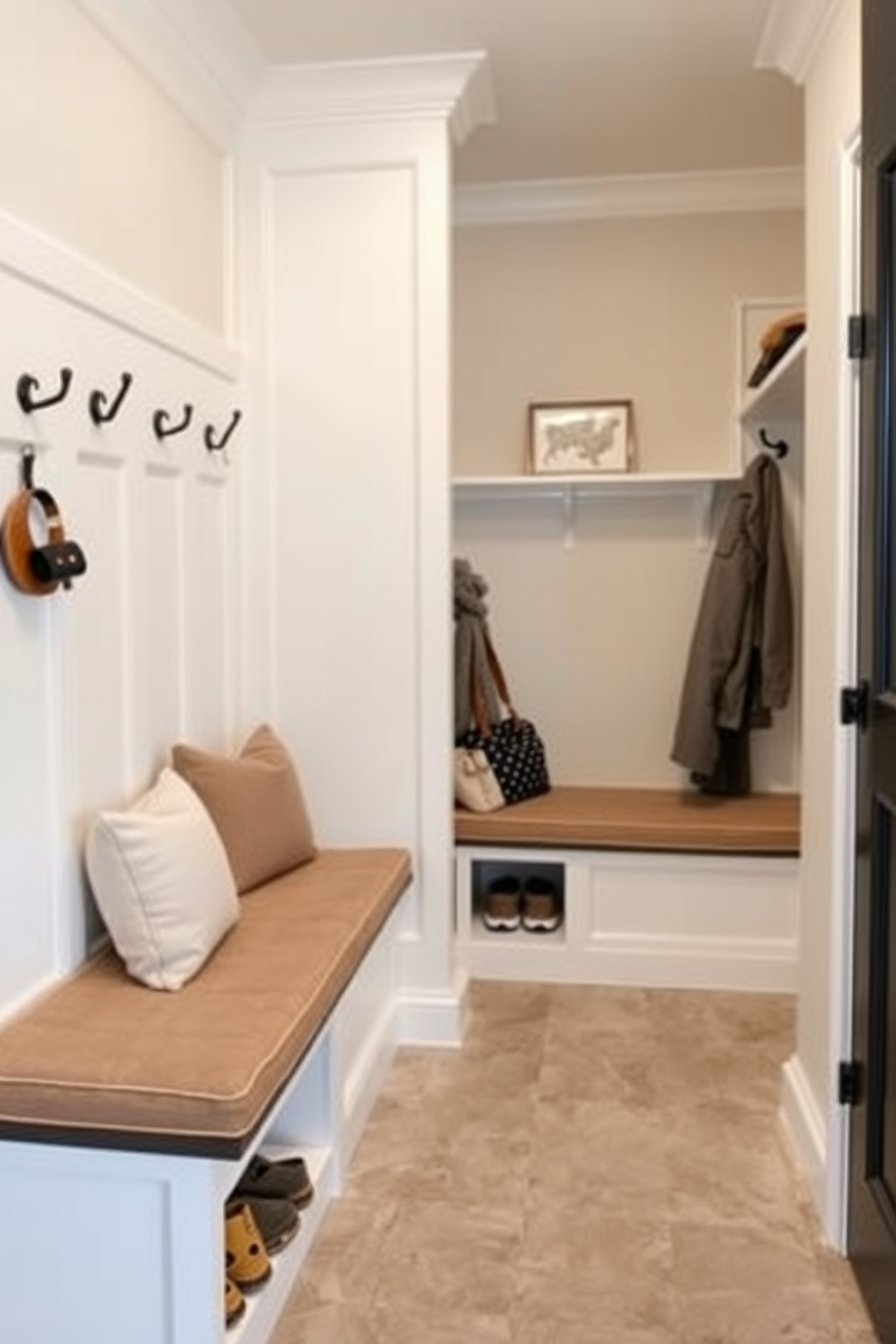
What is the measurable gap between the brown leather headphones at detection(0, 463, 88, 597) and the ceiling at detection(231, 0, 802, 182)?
4.37ft

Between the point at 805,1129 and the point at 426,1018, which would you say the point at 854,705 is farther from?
the point at 426,1018

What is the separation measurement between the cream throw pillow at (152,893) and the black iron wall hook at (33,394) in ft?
2.25

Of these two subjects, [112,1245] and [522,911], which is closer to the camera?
[112,1245]

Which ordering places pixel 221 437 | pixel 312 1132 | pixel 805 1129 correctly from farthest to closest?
1. pixel 221 437
2. pixel 805 1129
3. pixel 312 1132

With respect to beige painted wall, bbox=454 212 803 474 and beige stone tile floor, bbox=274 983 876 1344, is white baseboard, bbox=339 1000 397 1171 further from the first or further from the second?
beige painted wall, bbox=454 212 803 474

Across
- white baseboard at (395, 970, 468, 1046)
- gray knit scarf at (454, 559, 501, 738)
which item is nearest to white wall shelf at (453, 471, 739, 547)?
gray knit scarf at (454, 559, 501, 738)

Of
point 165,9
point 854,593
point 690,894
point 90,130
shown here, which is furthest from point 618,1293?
point 165,9

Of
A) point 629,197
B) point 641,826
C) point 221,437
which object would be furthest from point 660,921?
point 629,197

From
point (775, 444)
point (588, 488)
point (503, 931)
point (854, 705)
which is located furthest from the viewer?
point (588, 488)

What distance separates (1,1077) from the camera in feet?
5.09

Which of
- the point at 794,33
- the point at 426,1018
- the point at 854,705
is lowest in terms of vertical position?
the point at 426,1018

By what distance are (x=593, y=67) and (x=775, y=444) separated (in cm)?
138

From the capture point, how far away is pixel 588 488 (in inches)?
148

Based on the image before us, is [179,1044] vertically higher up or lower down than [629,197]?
lower down
